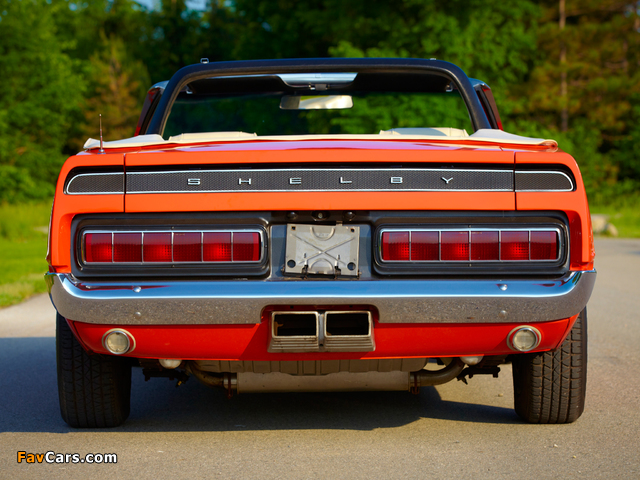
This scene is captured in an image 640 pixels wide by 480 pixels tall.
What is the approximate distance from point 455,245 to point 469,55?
26.4m

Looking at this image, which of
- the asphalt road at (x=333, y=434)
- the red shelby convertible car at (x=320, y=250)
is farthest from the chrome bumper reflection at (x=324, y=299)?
the asphalt road at (x=333, y=434)

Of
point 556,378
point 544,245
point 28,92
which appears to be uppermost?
point 544,245

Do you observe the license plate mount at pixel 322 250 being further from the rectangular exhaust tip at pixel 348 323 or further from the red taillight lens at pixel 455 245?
the red taillight lens at pixel 455 245

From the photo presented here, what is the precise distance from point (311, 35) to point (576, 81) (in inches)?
470

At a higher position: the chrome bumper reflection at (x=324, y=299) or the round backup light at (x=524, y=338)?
the chrome bumper reflection at (x=324, y=299)

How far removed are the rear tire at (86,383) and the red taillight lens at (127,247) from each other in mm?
550

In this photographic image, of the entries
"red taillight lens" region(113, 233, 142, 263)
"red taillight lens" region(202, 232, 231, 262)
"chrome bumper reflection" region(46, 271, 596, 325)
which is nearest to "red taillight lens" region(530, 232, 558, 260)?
"chrome bumper reflection" region(46, 271, 596, 325)

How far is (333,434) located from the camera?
136 inches

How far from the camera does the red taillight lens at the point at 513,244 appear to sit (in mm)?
2998

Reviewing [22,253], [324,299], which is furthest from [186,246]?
[22,253]

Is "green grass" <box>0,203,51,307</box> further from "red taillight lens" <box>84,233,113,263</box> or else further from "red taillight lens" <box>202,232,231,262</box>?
"red taillight lens" <box>202,232,231,262</box>

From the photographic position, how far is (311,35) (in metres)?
34.9

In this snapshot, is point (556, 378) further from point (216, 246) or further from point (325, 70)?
point (325, 70)

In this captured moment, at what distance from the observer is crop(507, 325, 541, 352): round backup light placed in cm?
300
